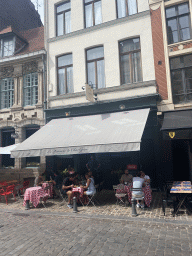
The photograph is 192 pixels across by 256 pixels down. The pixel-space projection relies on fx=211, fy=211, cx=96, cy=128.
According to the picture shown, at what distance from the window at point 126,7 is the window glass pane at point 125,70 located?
2.32 meters

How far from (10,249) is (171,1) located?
462 inches

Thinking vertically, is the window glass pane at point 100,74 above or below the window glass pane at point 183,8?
below

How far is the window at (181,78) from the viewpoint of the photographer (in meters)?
9.85

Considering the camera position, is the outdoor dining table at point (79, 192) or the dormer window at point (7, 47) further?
the dormer window at point (7, 47)

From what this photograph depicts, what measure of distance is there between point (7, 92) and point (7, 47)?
3315mm

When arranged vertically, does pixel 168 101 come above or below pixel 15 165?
above

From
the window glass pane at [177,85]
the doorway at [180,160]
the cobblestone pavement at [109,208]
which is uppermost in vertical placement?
the window glass pane at [177,85]

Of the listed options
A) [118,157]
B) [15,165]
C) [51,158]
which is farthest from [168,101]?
[15,165]

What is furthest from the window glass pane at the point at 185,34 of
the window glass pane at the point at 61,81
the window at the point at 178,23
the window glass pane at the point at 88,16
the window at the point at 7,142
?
the window at the point at 7,142

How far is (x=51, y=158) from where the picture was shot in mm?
12102

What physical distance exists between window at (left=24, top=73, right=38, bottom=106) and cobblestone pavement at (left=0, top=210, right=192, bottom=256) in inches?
319

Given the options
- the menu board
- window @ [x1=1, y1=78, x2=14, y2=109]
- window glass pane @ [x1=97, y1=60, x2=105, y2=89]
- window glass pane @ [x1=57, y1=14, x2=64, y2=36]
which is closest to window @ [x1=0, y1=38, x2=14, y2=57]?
window @ [x1=1, y1=78, x2=14, y2=109]

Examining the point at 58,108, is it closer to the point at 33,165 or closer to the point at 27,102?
the point at 27,102

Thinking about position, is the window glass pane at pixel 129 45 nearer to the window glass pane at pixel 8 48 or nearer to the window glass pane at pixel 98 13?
the window glass pane at pixel 98 13
